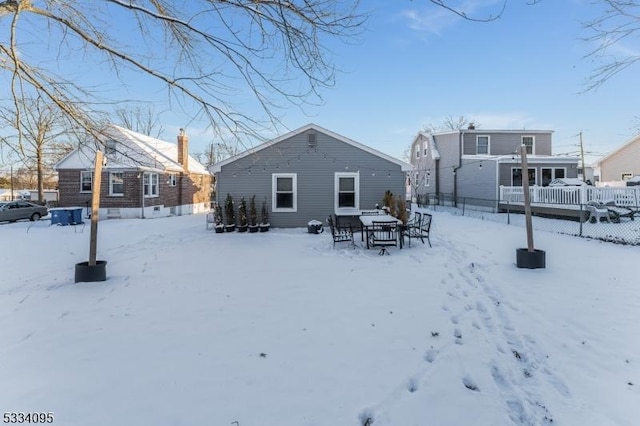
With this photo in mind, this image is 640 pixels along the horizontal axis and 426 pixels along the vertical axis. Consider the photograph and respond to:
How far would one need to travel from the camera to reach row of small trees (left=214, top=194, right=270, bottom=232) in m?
15.2

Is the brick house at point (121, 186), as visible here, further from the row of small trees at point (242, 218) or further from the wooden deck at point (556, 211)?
the wooden deck at point (556, 211)

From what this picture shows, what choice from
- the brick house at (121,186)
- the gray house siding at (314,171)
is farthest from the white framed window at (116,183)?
the gray house siding at (314,171)

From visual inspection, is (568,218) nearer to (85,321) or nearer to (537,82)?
(537,82)

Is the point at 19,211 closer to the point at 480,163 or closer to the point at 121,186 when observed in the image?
the point at 121,186

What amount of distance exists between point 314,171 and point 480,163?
13882mm

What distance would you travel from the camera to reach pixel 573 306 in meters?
5.39

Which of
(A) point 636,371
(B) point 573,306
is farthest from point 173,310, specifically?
(B) point 573,306

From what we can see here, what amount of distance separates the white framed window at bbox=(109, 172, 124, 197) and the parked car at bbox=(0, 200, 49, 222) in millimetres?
5172

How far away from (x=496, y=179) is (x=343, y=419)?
22926mm

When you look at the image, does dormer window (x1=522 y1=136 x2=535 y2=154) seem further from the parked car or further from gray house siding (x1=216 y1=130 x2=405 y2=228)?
the parked car

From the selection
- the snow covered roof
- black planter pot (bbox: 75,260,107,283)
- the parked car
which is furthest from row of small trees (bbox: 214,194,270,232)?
the parked car

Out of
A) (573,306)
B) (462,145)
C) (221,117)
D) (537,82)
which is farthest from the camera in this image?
(462,145)

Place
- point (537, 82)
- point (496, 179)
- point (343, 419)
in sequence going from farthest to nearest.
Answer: point (496, 179)
point (537, 82)
point (343, 419)

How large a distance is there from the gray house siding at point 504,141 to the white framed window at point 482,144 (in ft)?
0.69
